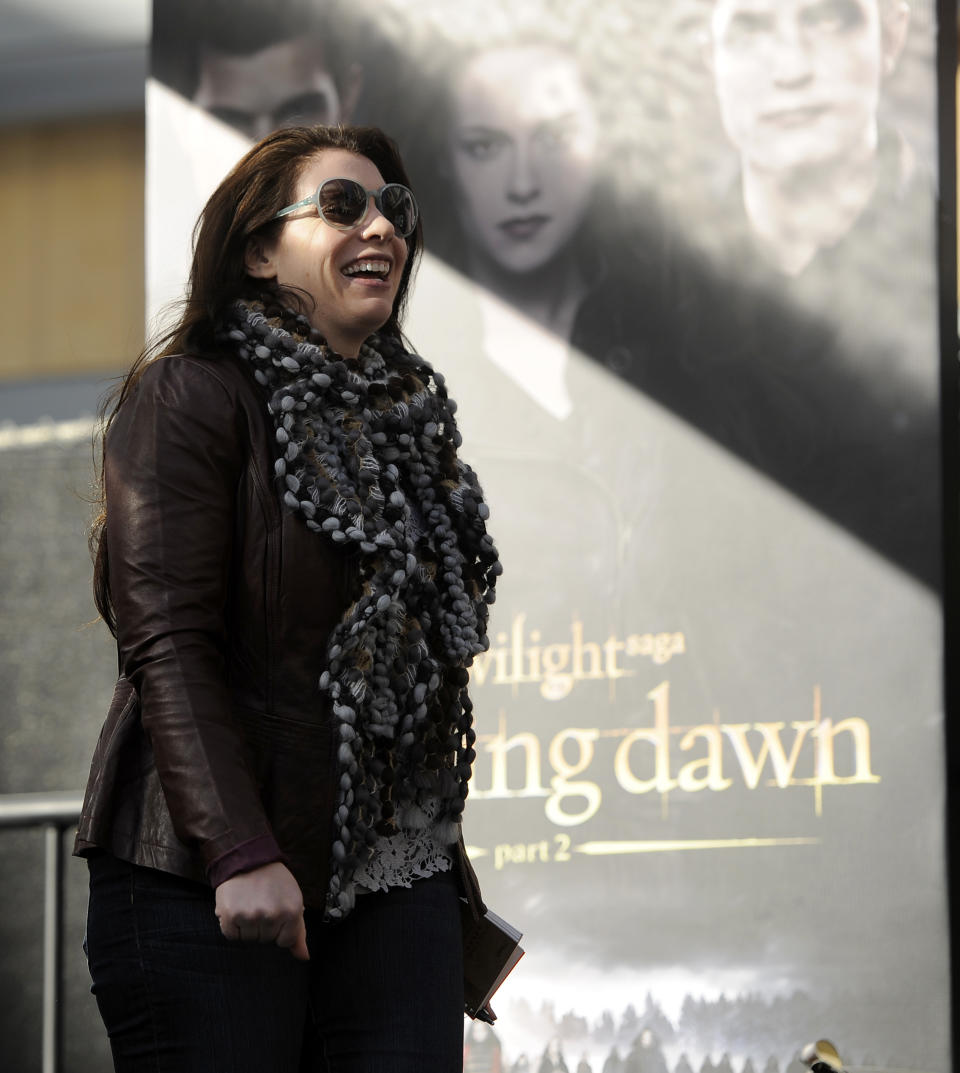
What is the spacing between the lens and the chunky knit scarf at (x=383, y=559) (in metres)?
1.59

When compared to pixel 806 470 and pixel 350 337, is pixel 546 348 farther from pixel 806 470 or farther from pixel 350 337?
pixel 350 337

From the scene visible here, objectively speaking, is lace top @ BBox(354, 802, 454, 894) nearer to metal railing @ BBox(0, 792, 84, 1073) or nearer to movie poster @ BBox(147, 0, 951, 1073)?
metal railing @ BBox(0, 792, 84, 1073)

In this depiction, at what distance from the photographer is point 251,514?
160 cm

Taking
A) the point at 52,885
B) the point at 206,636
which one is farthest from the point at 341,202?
the point at 52,885

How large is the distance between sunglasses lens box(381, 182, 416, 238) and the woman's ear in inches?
5.5

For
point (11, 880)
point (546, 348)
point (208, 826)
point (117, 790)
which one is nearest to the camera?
point (208, 826)

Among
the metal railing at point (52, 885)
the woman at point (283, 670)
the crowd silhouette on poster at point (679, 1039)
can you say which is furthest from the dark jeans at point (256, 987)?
the crowd silhouette on poster at point (679, 1039)

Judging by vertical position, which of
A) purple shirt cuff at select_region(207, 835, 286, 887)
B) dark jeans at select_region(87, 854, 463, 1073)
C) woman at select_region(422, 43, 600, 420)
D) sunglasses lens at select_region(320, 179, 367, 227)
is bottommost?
dark jeans at select_region(87, 854, 463, 1073)

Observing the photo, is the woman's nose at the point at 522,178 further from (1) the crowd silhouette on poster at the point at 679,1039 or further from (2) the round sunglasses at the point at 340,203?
(2) the round sunglasses at the point at 340,203

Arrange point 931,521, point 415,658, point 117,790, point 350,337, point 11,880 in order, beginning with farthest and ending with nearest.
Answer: point 11,880
point 931,521
point 350,337
point 415,658
point 117,790

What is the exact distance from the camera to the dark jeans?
4.95 feet

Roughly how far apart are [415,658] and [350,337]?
0.37 metres

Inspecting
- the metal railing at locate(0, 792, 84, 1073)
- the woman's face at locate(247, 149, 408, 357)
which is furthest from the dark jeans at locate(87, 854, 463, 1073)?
Answer: the metal railing at locate(0, 792, 84, 1073)

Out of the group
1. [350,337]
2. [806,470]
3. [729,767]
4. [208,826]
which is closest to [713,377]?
[806,470]
